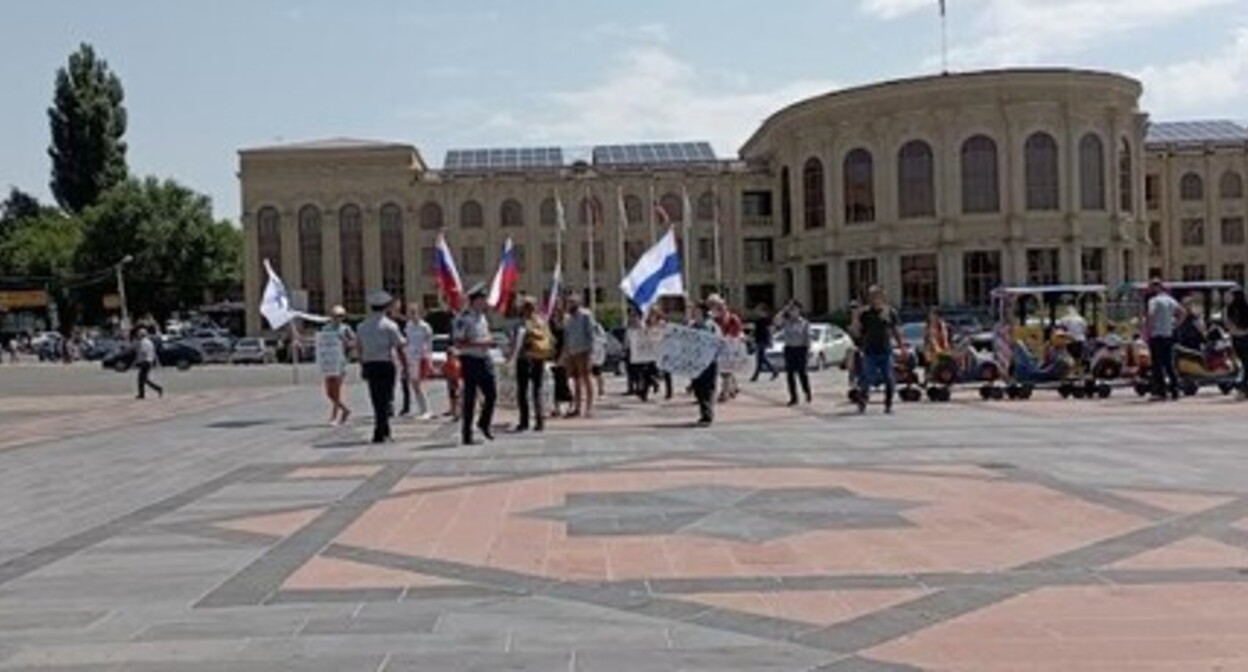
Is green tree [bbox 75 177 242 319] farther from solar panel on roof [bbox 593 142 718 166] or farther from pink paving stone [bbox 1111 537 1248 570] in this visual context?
pink paving stone [bbox 1111 537 1248 570]

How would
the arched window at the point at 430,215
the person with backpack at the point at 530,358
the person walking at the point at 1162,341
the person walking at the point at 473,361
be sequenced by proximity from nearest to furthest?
the person walking at the point at 473,361, the person with backpack at the point at 530,358, the person walking at the point at 1162,341, the arched window at the point at 430,215

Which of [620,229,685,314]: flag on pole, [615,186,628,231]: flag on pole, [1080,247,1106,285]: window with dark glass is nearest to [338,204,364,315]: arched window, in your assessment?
[615,186,628,231]: flag on pole

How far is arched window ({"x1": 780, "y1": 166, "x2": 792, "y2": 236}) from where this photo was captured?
8969cm

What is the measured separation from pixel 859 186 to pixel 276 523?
75.6 m

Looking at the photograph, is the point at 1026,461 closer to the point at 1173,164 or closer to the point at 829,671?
the point at 829,671

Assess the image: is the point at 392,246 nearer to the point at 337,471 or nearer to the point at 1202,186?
the point at 1202,186

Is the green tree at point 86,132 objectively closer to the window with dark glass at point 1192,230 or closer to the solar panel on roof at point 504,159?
the solar panel on roof at point 504,159

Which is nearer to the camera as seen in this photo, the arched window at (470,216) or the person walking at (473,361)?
the person walking at (473,361)

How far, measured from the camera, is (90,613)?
7684mm

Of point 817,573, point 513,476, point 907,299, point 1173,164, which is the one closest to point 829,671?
point 817,573

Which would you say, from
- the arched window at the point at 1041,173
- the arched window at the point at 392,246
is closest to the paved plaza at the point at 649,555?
the arched window at the point at 1041,173

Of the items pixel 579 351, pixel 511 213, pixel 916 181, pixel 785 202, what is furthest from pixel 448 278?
pixel 511 213

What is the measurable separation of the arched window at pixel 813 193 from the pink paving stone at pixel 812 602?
79.2 meters

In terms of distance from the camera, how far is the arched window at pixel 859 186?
83.4m
